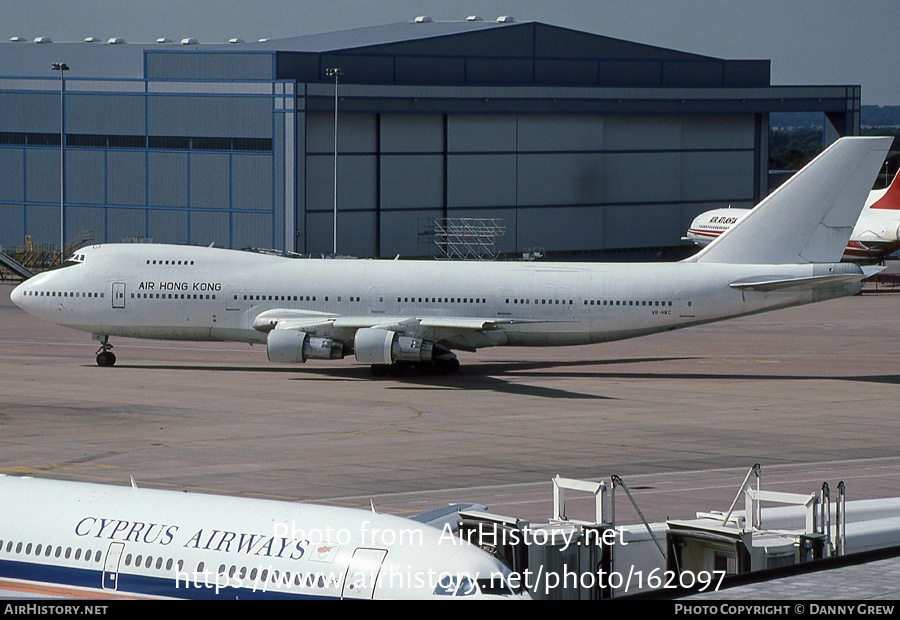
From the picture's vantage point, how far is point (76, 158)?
371 feet

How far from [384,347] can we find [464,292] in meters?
4.85

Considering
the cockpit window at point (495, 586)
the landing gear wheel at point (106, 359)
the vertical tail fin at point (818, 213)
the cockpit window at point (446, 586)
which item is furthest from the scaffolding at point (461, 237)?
the cockpit window at point (446, 586)

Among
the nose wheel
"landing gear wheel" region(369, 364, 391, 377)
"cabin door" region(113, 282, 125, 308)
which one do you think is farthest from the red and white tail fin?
"cabin door" region(113, 282, 125, 308)

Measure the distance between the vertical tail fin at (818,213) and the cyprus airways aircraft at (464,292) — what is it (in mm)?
53

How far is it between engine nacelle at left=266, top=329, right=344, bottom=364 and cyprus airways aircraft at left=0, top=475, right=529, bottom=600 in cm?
3392

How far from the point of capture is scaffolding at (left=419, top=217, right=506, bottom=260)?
113312mm

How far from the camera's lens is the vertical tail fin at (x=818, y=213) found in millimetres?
57469

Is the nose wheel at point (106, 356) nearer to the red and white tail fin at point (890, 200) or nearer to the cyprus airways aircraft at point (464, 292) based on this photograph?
the cyprus airways aircraft at point (464, 292)

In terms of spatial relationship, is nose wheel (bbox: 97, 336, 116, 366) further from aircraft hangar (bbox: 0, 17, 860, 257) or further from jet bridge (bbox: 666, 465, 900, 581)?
aircraft hangar (bbox: 0, 17, 860, 257)

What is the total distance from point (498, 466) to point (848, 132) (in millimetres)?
106292

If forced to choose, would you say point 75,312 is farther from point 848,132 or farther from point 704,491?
point 848,132

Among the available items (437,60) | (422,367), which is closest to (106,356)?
(422,367)

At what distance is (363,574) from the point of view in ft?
58.0

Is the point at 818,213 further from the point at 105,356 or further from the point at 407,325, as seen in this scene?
the point at 105,356
